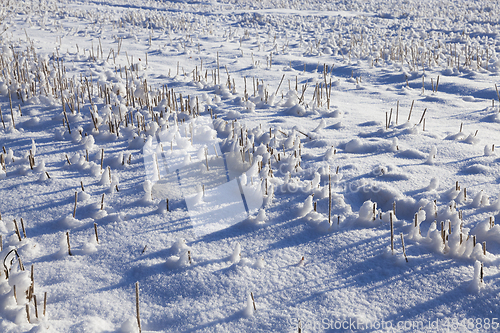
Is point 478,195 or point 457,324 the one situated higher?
point 478,195

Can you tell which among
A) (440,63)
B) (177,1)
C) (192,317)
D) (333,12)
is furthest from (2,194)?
(177,1)

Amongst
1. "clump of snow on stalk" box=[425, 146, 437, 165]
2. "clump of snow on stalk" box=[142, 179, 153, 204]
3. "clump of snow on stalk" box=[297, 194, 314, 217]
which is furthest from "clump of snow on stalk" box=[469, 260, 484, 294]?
"clump of snow on stalk" box=[142, 179, 153, 204]

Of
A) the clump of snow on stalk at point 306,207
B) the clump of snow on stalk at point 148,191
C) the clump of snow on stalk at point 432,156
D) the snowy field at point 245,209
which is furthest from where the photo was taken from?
the clump of snow on stalk at point 432,156

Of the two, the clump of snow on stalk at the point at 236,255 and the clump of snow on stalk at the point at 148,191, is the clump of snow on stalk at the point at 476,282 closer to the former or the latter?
the clump of snow on stalk at the point at 236,255

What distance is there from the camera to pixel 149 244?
78.7 inches

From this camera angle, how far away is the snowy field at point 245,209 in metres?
1.58

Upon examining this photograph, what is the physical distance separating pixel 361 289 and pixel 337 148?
1.60 metres

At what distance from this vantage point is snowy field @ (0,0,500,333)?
1585 millimetres

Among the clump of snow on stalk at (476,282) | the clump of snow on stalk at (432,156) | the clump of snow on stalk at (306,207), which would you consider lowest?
the clump of snow on stalk at (476,282)

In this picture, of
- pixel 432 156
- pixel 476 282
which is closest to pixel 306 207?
pixel 476 282

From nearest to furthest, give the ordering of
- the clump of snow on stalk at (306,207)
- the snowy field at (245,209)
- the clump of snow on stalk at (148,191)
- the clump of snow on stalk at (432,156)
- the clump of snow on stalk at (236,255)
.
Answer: the snowy field at (245,209) < the clump of snow on stalk at (236,255) < the clump of snow on stalk at (306,207) < the clump of snow on stalk at (148,191) < the clump of snow on stalk at (432,156)

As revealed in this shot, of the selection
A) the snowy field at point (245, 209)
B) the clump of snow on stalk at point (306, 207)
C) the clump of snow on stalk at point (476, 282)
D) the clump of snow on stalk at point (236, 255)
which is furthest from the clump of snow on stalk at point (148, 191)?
the clump of snow on stalk at point (476, 282)

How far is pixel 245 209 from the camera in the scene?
2295mm

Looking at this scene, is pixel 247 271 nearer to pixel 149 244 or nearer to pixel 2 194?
pixel 149 244
